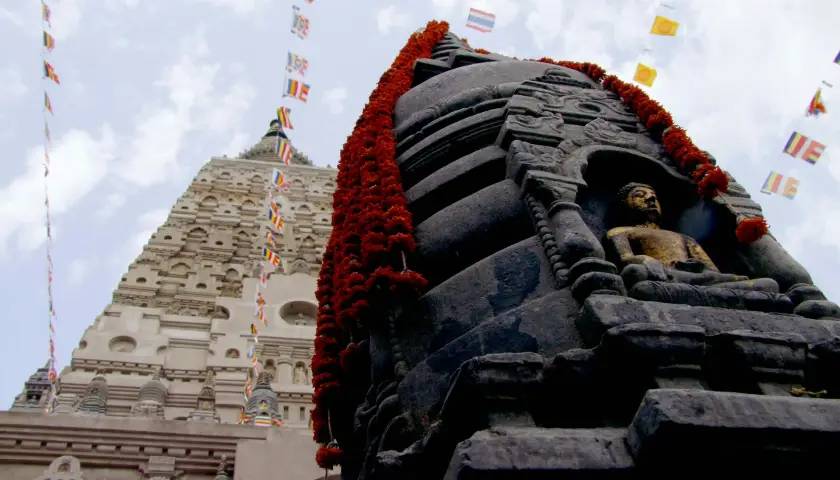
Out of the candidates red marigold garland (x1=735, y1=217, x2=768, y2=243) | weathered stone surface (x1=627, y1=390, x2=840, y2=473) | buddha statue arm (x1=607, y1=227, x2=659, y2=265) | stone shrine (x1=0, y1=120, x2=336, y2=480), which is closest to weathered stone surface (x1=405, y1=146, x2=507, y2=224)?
buddha statue arm (x1=607, y1=227, x2=659, y2=265)

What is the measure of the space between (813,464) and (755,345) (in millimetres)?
617

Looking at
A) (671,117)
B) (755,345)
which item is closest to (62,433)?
(671,117)

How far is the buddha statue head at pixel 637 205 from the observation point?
5172 millimetres

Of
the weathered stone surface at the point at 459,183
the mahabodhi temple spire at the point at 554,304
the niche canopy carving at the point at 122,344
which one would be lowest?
the mahabodhi temple spire at the point at 554,304

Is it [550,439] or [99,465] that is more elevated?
[99,465]

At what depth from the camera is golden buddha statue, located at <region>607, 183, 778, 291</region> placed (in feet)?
14.1

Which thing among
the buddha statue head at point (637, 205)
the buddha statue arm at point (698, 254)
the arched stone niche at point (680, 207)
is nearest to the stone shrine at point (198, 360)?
the arched stone niche at point (680, 207)

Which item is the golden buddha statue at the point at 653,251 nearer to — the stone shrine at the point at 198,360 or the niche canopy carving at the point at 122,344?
the stone shrine at the point at 198,360

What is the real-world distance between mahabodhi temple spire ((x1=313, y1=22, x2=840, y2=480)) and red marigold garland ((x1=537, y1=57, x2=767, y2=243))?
0.02m

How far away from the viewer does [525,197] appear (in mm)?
5043

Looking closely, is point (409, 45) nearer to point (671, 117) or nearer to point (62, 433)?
point (671, 117)

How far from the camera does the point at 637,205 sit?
5215mm

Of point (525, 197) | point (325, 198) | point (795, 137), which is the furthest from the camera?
point (325, 198)

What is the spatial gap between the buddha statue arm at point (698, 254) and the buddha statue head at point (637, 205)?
29cm
